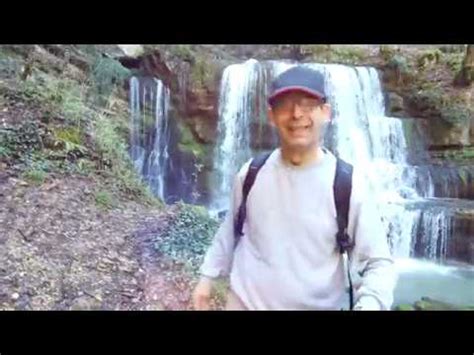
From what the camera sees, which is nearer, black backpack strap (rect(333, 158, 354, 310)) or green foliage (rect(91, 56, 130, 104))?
black backpack strap (rect(333, 158, 354, 310))

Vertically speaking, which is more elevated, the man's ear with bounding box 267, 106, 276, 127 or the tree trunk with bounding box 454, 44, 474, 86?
the tree trunk with bounding box 454, 44, 474, 86

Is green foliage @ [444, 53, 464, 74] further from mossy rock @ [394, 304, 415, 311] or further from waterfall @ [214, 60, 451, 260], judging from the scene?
mossy rock @ [394, 304, 415, 311]

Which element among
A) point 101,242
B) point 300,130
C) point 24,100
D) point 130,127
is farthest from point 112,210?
point 300,130

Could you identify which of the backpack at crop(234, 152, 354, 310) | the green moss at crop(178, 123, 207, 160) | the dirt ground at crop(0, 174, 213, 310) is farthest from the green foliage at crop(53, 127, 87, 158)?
the backpack at crop(234, 152, 354, 310)

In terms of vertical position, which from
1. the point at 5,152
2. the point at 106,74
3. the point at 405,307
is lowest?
the point at 405,307

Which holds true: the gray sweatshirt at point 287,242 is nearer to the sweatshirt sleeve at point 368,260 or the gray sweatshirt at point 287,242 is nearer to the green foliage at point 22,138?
the sweatshirt sleeve at point 368,260

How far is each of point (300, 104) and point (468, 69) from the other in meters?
1.02

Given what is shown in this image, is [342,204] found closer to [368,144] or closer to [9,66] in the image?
[368,144]

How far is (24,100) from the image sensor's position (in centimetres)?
338

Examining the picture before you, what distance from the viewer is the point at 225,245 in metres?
2.87

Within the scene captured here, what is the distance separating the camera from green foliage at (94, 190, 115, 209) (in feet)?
11.0

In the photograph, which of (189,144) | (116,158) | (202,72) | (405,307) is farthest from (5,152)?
(405,307)

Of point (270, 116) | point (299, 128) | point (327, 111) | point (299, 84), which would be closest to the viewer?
point (299, 84)
